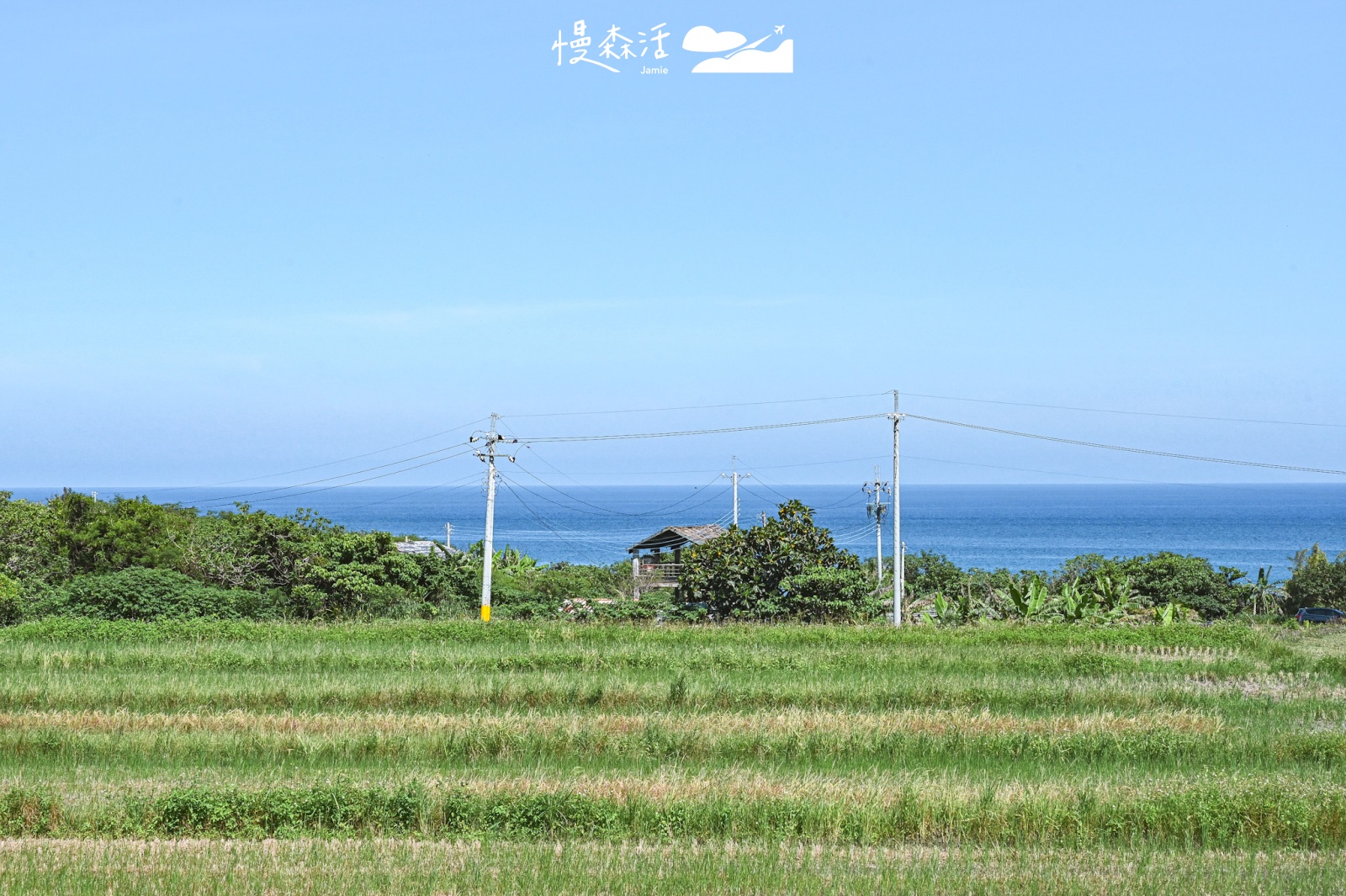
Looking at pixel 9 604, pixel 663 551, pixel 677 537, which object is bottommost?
pixel 9 604

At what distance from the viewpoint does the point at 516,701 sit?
1655 centimetres

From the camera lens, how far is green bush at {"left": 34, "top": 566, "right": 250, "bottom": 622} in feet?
89.8

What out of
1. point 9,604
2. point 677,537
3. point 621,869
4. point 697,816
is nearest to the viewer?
point 621,869

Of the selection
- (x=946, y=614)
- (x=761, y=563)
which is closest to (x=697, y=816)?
(x=761, y=563)

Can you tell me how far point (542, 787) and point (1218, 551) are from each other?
475 ft

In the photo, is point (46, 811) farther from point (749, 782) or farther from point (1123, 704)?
point (1123, 704)

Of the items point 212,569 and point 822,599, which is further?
point 212,569

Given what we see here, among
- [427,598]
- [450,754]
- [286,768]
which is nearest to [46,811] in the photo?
[286,768]

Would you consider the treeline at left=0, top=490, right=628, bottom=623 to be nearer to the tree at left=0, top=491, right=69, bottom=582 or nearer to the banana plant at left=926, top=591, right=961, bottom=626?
the tree at left=0, top=491, right=69, bottom=582

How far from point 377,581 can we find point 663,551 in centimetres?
3334

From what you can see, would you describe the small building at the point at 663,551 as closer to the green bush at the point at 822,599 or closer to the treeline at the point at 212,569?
the treeline at the point at 212,569

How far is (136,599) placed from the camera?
27.6 meters

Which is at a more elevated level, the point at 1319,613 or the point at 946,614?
the point at 946,614

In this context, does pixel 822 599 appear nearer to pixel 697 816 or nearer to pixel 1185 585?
pixel 1185 585
